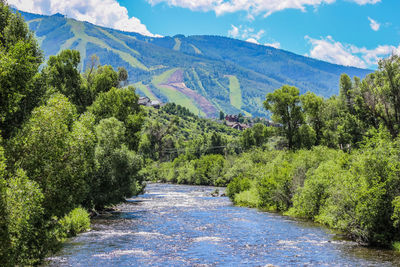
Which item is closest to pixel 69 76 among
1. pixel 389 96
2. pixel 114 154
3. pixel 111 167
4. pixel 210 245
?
pixel 114 154

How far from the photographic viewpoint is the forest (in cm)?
1986

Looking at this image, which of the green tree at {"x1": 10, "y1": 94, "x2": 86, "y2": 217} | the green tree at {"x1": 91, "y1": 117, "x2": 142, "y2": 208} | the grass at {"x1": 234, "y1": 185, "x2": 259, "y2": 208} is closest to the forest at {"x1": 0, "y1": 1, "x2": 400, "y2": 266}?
the green tree at {"x1": 10, "y1": 94, "x2": 86, "y2": 217}

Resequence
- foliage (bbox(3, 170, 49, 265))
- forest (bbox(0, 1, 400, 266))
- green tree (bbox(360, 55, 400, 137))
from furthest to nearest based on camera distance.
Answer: green tree (bbox(360, 55, 400, 137))
forest (bbox(0, 1, 400, 266))
foliage (bbox(3, 170, 49, 265))

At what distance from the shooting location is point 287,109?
79750 millimetres

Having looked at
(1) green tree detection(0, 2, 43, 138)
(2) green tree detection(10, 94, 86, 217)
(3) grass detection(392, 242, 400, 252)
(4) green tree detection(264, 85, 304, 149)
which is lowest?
(3) grass detection(392, 242, 400, 252)

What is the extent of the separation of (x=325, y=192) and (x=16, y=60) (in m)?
38.3

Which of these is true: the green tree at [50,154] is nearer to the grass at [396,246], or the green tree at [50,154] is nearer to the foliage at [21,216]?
the foliage at [21,216]

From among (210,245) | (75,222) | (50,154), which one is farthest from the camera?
(75,222)

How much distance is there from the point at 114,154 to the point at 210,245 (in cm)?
2407

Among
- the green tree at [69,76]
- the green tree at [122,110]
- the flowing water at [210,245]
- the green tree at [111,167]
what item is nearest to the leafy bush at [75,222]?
the flowing water at [210,245]

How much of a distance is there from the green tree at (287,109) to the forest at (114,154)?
0.70 ft

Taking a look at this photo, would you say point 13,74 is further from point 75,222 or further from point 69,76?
point 69,76

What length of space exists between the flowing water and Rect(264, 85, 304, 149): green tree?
31105 millimetres

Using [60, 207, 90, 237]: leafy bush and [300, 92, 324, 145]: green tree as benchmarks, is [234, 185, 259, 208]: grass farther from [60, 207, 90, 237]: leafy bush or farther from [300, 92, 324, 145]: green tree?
[60, 207, 90, 237]: leafy bush
